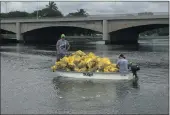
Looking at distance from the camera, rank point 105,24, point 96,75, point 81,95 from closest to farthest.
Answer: point 81,95 → point 96,75 → point 105,24

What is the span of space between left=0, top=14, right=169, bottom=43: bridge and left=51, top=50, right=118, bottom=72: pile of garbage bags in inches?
2039

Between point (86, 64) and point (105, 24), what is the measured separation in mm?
58395

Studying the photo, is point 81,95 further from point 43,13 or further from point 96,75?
point 43,13

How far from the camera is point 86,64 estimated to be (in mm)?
21625

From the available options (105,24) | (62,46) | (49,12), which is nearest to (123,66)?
(62,46)

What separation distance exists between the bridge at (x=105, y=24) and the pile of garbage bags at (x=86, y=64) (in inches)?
2039

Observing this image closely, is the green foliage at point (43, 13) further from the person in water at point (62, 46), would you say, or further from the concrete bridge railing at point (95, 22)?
the person in water at point (62, 46)

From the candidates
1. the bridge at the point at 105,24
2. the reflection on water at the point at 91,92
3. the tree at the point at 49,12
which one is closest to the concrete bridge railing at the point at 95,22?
the bridge at the point at 105,24

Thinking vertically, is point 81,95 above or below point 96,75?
A: below

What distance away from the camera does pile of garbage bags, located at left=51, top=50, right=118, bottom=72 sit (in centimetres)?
2123

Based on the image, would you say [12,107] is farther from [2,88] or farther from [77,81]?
[77,81]

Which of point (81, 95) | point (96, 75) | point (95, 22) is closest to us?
point (81, 95)

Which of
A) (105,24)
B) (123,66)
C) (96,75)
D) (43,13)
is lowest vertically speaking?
(96,75)

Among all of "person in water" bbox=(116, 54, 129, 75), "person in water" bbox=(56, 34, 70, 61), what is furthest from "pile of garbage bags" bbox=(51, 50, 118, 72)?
"person in water" bbox=(56, 34, 70, 61)
